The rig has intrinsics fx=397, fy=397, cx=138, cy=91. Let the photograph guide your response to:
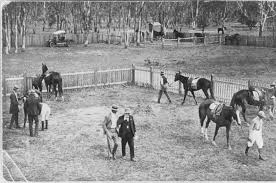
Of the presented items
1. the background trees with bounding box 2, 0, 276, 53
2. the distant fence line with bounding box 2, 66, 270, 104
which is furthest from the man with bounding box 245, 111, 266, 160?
the background trees with bounding box 2, 0, 276, 53

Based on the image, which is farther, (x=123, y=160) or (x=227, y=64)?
(x=227, y=64)

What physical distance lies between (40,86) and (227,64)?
15.7m

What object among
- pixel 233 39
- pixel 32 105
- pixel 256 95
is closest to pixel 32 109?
pixel 32 105

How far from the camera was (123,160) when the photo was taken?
11383 mm

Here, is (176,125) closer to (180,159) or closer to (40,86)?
(180,159)

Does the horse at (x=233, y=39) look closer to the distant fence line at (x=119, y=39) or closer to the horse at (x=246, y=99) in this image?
the distant fence line at (x=119, y=39)

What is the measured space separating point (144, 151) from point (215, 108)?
2653 mm

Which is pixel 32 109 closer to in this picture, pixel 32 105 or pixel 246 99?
pixel 32 105

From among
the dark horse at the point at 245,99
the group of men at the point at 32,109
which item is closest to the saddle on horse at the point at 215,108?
the dark horse at the point at 245,99

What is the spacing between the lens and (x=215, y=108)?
1264cm

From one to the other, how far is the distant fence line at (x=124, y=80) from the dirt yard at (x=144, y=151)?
1.94 metres

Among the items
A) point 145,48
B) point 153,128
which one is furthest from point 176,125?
point 145,48

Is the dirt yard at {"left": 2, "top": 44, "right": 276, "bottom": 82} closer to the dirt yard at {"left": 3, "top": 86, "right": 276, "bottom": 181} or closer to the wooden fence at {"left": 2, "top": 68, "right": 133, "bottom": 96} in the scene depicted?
the wooden fence at {"left": 2, "top": 68, "right": 133, "bottom": 96}

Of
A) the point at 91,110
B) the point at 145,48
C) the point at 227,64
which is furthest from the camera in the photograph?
the point at 145,48
